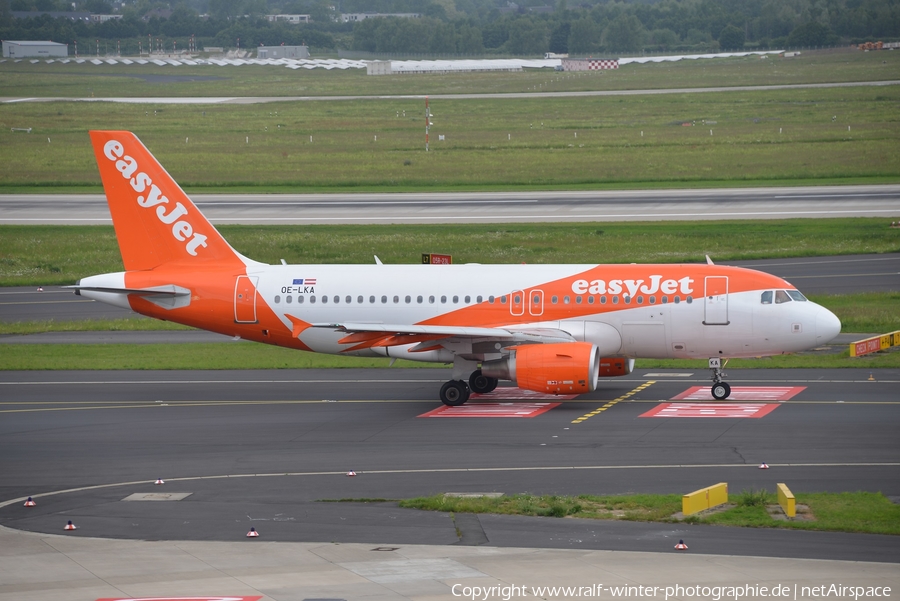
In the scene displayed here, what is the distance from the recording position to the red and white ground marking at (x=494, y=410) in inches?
1505

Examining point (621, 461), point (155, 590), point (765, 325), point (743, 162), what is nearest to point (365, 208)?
point (743, 162)

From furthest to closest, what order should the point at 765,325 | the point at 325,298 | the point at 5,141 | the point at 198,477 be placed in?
the point at 5,141 → the point at 325,298 → the point at 765,325 → the point at 198,477

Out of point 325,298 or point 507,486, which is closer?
point 507,486

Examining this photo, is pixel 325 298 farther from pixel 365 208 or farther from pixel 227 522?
pixel 365 208

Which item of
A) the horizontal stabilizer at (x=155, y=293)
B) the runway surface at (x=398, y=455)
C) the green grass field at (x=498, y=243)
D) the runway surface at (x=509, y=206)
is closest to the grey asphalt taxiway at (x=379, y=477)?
the runway surface at (x=398, y=455)

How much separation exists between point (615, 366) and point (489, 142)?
3324 inches

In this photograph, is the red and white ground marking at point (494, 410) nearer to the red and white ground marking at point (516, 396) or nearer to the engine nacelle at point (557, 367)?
the red and white ground marking at point (516, 396)

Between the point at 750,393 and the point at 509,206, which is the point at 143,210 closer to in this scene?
the point at 750,393

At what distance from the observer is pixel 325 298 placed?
4138 cm

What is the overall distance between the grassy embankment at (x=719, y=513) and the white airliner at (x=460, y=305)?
32.8 ft

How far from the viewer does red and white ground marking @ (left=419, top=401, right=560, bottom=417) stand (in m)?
38.2

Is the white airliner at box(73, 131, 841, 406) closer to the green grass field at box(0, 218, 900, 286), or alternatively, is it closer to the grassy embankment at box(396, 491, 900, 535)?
the grassy embankment at box(396, 491, 900, 535)

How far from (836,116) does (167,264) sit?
108 m

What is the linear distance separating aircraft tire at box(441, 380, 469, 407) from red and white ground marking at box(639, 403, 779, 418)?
6407 millimetres
